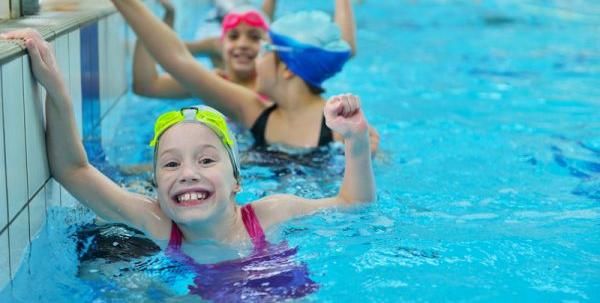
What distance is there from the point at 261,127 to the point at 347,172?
1.53 metres

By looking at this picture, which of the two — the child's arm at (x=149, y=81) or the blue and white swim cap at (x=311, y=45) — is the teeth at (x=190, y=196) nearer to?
the blue and white swim cap at (x=311, y=45)

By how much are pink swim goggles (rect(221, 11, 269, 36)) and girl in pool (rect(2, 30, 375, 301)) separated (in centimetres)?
263

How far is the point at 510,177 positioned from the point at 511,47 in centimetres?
560

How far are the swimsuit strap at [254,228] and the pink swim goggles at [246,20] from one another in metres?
2.67

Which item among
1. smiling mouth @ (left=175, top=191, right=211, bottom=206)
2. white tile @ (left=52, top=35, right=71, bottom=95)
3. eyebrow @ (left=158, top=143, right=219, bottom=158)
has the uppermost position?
white tile @ (left=52, top=35, right=71, bottom=95)

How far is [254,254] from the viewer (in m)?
3.48

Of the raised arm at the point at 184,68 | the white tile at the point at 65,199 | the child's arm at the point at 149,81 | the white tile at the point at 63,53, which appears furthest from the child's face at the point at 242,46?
the white tile at the point at 65,199

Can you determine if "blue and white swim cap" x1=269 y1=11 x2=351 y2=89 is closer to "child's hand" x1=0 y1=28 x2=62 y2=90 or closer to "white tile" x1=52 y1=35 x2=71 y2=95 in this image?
"white tile" x1=52 y1=35 x2=71 y2=95

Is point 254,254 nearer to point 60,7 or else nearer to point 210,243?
point 210,243

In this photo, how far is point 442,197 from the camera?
457 centimetres

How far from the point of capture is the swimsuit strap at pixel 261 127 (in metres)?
5.05

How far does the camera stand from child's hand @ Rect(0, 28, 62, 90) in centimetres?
306

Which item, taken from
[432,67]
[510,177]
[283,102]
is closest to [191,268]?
[283,102]

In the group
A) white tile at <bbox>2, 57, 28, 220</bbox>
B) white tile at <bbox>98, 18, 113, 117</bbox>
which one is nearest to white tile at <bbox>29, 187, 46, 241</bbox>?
white tile at <bbox>2, 57, 28, 220</bbox>
